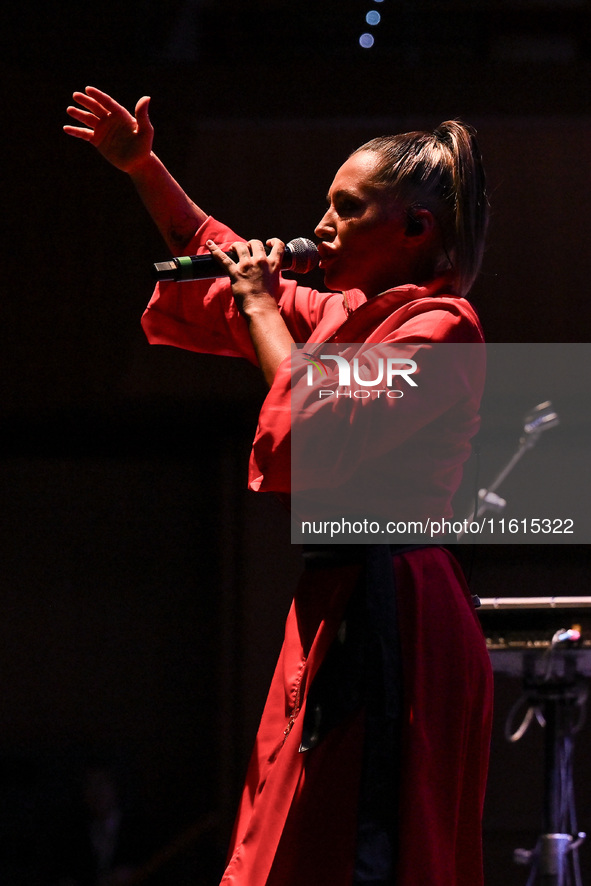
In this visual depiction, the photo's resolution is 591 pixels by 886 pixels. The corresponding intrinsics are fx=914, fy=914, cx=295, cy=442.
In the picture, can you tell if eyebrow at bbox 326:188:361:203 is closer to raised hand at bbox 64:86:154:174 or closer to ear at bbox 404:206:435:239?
ear at bbox 404:206:435:239

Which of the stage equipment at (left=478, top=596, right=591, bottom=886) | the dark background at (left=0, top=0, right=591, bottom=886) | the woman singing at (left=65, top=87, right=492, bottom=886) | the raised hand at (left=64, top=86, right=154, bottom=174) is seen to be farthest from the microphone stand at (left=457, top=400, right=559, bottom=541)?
the raised hand at (left=64, top=86, right=154, bottom=174)

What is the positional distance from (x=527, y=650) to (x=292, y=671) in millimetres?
750

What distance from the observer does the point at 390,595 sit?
3.10 feet

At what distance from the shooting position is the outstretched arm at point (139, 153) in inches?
48.5

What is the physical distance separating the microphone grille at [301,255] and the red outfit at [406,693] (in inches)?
5.0

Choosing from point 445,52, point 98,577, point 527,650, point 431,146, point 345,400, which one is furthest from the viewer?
point 98,577

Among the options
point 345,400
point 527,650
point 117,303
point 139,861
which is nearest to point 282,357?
point 345,400

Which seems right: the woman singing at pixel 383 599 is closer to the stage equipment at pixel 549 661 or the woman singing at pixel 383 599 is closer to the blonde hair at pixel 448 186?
the blonde hair at pixel 448 186

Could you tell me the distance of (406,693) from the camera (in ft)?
3.11

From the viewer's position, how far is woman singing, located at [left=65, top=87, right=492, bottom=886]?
3.04ft

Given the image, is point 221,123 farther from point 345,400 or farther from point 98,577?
point 345,400

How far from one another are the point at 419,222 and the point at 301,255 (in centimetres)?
17

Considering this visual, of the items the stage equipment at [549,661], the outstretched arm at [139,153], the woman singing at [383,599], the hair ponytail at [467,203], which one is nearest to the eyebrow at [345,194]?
the woman singing at [383,599]

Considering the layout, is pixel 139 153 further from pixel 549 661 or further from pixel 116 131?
pixel 549 661
